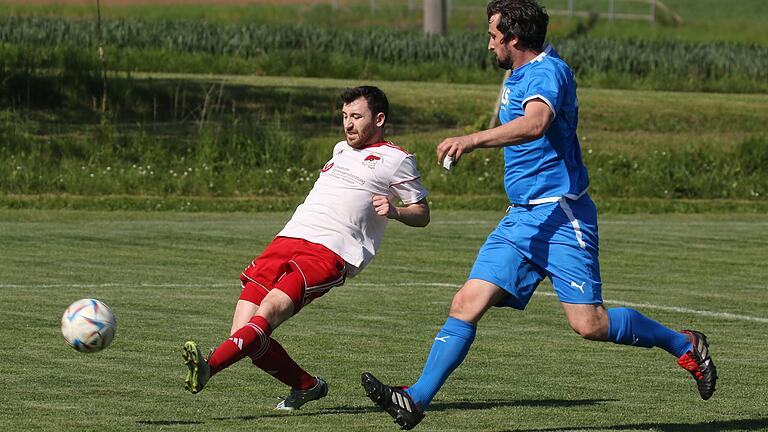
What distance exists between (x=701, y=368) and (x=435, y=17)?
38776 millimetres

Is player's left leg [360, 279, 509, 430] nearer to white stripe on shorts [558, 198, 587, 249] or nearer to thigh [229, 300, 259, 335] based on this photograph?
white stripe on shorts [558, 198, 587, 249]

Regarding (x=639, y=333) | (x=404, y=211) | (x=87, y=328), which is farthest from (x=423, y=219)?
(x=87, y=328)

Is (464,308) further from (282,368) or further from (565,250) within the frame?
(282,368)

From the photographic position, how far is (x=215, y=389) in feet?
29.3

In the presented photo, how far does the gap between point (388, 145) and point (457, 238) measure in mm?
Answer: 10996

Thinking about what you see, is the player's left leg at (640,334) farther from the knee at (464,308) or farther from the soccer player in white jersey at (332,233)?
the soccer player in white jersey at (332,233)

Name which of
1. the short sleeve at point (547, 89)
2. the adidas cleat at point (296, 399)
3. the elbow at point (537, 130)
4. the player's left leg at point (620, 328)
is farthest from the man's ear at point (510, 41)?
the adidas cleat at point (296, 399)

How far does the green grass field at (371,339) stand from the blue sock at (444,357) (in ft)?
1.24

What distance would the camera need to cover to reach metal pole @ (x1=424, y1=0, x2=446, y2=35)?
151 ft

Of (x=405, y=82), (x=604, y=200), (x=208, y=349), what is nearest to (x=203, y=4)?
(x=405, y=82)

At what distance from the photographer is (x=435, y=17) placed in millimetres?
46500

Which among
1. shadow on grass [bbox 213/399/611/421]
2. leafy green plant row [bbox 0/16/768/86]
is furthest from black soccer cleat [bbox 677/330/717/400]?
leafy green plant row [bbox 0/16/768/86]

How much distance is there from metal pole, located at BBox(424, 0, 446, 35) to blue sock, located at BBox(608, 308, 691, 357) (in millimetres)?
37448

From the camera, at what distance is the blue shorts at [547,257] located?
7.80 meters
